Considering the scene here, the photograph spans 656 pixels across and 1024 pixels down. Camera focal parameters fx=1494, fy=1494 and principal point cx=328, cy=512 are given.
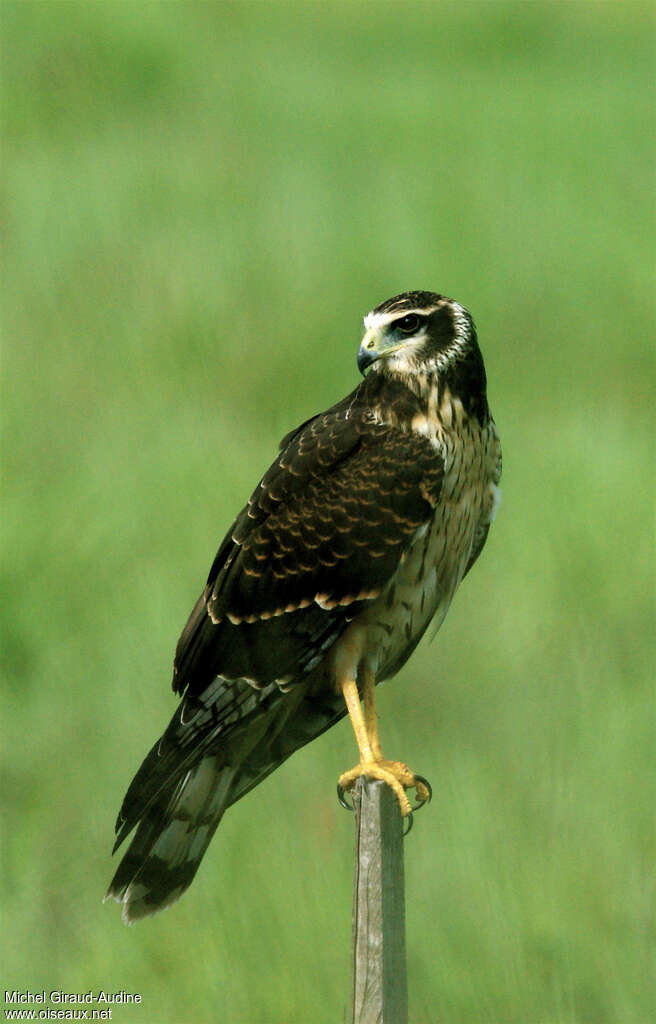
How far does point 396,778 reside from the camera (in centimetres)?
361

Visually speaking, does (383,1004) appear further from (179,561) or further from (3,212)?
(3,212)

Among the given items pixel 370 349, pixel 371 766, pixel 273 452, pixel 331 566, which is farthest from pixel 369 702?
pixel 273 452

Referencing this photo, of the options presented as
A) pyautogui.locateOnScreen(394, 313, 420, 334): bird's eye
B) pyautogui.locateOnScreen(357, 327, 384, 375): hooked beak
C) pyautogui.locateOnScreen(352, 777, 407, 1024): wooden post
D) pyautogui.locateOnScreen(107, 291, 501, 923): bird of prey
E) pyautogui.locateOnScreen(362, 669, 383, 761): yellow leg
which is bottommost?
pyautogui.locateOnScreen(352, 777, 407, 1024): wooden post

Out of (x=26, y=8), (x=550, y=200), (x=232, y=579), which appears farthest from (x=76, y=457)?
(x=26, y=8)

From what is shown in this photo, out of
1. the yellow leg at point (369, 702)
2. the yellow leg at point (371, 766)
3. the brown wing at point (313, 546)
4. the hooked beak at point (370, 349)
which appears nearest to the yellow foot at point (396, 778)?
the yellow leg at point (371, 766)

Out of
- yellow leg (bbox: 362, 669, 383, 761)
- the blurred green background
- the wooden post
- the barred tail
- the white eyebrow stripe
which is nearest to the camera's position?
the wooden post

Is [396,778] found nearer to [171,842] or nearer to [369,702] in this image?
[369,702]

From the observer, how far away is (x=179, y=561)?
6711 millimetres

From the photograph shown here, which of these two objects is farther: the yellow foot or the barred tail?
the barred tail

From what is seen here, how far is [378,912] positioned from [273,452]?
16.5 ft

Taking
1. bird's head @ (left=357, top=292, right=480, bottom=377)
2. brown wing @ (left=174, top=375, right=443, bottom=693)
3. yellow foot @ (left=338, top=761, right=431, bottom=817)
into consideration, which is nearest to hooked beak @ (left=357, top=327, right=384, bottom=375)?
bird's head @ (left=357, top=292, right=480, bottom=377)

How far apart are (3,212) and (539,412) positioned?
14.5 ft

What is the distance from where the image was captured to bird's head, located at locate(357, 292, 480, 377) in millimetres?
3527

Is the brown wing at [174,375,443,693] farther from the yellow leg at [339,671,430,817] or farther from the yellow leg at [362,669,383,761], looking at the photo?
the yellow leg at [362,669,383,761]
